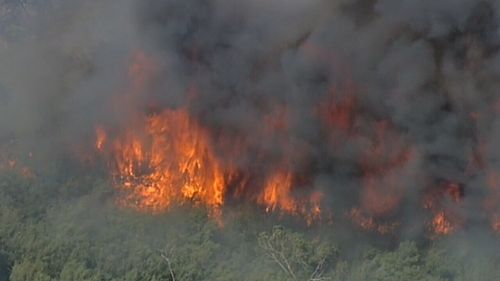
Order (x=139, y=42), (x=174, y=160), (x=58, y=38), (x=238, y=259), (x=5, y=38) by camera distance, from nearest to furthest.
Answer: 1. (x=238, y=259)
2. (x=174, y=160)
3. (x=139, y=42)
4. (x=58, y=38)
5. (x=5, y=38)

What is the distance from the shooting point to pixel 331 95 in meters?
20.6

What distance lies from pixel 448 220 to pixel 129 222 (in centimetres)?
859

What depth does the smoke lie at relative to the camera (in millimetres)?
18609

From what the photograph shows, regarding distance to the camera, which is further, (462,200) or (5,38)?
(5,38)

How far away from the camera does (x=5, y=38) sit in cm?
3425

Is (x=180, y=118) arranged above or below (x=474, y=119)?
below

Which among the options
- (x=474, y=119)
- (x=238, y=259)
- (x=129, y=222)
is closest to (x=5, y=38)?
(x=129, y=222)

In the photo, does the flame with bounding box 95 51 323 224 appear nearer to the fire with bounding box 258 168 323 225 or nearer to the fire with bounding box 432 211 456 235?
the fire with bounding box 258 168 323 225

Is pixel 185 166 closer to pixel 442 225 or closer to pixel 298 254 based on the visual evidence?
pixel 298 254

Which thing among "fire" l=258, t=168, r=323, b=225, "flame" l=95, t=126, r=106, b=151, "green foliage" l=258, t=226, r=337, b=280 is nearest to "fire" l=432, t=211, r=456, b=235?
"green foliage" l=258, t=226, r=337, b=280

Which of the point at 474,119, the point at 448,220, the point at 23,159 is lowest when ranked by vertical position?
the point at 23,159

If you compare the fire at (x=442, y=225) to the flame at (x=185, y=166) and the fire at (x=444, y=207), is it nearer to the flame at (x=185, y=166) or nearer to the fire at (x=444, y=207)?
the fire at (x=444, y=207)

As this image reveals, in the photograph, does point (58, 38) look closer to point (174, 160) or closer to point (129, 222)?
point (174, 160)

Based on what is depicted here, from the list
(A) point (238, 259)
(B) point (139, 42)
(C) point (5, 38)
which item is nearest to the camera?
(A) point (238, 259)
